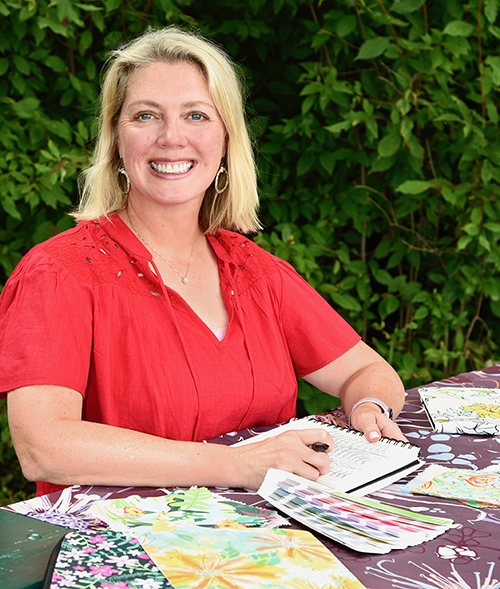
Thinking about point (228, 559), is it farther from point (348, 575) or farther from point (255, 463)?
point (255, 463)

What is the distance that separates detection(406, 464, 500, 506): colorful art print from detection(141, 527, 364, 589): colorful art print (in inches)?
13.4

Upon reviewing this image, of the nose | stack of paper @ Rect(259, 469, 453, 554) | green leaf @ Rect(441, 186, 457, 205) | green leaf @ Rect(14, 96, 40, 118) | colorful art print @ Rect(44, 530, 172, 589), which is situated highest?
green leaf @ Rect(14, 96, 40, 118)

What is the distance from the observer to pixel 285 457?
4.22 feet

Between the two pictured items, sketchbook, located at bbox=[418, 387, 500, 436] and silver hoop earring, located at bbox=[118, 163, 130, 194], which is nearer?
sketchbook, located at bbox=[418, 387, 500, 436]

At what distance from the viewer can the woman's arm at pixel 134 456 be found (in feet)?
4.13

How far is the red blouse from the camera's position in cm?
143

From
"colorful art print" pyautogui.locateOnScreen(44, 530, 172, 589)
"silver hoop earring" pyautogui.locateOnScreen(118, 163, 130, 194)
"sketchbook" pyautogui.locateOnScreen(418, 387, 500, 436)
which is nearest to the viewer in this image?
"colorful art print" pyautogui.locateOnScreen(44, 530, 172, 589)

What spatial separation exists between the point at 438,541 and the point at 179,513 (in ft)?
1.31

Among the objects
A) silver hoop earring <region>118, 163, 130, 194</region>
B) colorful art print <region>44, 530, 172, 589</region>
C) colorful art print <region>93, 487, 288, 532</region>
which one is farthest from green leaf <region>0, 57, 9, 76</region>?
colorful art print <region>44, 530, 172, 589</region>

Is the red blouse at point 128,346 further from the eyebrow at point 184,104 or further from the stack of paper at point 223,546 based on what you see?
the stack of paper at point 223,546

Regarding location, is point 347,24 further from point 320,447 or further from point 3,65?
point 320,447

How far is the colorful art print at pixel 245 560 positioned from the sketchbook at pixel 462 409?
667 millimetres

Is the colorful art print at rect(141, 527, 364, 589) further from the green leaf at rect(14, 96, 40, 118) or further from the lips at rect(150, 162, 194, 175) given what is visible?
the green leaf at rect(14, 96, 40, 118)

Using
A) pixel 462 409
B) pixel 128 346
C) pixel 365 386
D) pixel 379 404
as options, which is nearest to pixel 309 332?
pixel 365 386
